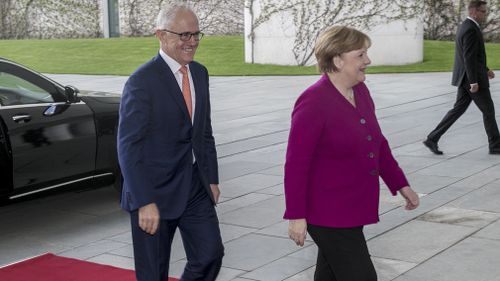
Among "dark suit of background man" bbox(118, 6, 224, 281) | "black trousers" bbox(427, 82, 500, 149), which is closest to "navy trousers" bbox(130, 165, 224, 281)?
"dark suit of background man" bbox(118, 6, 224, 281)

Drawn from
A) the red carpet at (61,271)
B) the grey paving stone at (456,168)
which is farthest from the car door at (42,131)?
the grey paving stone at (456,168)

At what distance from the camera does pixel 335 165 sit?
365cm

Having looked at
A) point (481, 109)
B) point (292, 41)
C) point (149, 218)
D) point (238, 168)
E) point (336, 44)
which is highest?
point (336, 44)

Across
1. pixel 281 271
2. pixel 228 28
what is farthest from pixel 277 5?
pixel 281 271

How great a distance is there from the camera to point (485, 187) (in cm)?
808

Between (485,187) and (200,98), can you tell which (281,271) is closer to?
(200,98)

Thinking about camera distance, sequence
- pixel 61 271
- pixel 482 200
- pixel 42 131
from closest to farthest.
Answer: pixel 61 271
pixel 42 131
pixel 482 200

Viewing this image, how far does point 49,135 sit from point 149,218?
3269 mm

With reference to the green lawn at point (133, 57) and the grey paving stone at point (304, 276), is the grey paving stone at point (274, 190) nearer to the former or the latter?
the grey paving stone at point (304, 276)

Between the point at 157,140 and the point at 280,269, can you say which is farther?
the point at 280,269

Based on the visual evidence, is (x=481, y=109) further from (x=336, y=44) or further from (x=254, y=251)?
(x=336, y=44)

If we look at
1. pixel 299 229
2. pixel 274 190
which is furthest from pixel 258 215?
pixel 299 229

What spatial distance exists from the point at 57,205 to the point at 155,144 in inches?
166

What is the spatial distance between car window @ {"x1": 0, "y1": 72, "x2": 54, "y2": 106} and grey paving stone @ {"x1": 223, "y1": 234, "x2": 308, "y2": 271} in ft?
7.11
